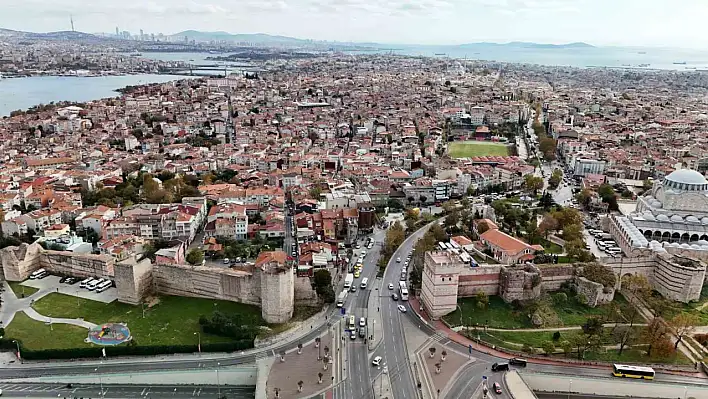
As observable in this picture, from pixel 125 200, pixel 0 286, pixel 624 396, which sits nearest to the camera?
pixel 624 396

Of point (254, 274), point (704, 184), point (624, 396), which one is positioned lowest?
point (624, 396)

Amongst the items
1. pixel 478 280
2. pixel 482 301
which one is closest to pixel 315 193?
pixel 478 280

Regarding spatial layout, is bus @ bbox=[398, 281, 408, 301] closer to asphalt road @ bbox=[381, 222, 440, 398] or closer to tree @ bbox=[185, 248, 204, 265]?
asphalt road @ bbox=[381, 222, 440, 398]

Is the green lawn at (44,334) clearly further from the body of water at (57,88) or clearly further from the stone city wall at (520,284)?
the body of water at (57,88)

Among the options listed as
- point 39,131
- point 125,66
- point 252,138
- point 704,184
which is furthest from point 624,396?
point 125,66

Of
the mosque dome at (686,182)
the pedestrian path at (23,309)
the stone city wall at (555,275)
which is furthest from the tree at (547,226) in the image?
the pedestrian path at (23,309)

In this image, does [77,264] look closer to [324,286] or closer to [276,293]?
[276,293]

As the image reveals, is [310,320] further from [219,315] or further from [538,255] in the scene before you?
[538,255]
